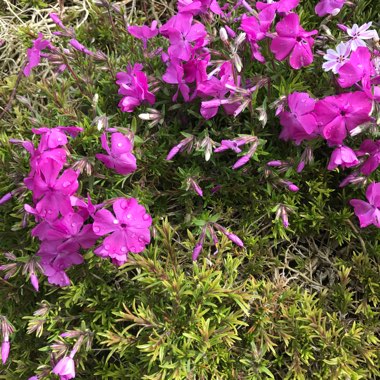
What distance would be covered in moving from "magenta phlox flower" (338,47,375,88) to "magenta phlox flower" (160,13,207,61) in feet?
1.86

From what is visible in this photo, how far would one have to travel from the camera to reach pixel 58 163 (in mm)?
1829

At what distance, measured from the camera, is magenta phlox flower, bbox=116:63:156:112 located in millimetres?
2131

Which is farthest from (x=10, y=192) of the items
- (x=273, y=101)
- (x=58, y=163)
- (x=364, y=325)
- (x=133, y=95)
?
(x=364, y=325)

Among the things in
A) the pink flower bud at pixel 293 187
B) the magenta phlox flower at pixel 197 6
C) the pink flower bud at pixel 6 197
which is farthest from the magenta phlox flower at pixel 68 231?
the magenta phlox flower at pixel 197 6

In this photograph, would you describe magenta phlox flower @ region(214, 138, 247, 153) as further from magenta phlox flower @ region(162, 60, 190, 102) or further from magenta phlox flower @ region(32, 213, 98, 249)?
magenta phlox flower @ region(32, 213, 98, 249)

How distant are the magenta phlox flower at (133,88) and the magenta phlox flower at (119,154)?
0.86 feet

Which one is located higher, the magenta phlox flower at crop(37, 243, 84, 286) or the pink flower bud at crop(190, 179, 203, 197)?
the pink flower bud at crop(190, 179, 203, 197)

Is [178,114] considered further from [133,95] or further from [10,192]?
[10,192]

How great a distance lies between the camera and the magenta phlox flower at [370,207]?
2055 millimetres

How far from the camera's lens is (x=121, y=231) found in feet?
6.02

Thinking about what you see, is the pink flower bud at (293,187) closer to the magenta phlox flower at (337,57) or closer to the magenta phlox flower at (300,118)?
the magenta phlox flower at (300,118)

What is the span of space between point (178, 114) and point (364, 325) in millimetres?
1189

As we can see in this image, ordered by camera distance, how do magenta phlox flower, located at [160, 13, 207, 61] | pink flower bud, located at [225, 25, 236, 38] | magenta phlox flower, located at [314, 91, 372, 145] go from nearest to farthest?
magenta phlox flower, located at [314, 91, 372, 145], magenta phlox flower, located at [160, 13, 207, 61], pink flower bud, located at [225, 25, 236, 38]

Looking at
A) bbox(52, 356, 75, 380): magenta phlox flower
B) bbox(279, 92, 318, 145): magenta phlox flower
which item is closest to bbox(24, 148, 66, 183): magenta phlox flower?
bbox(52, 356, 75, 380): magenta phlox flower
